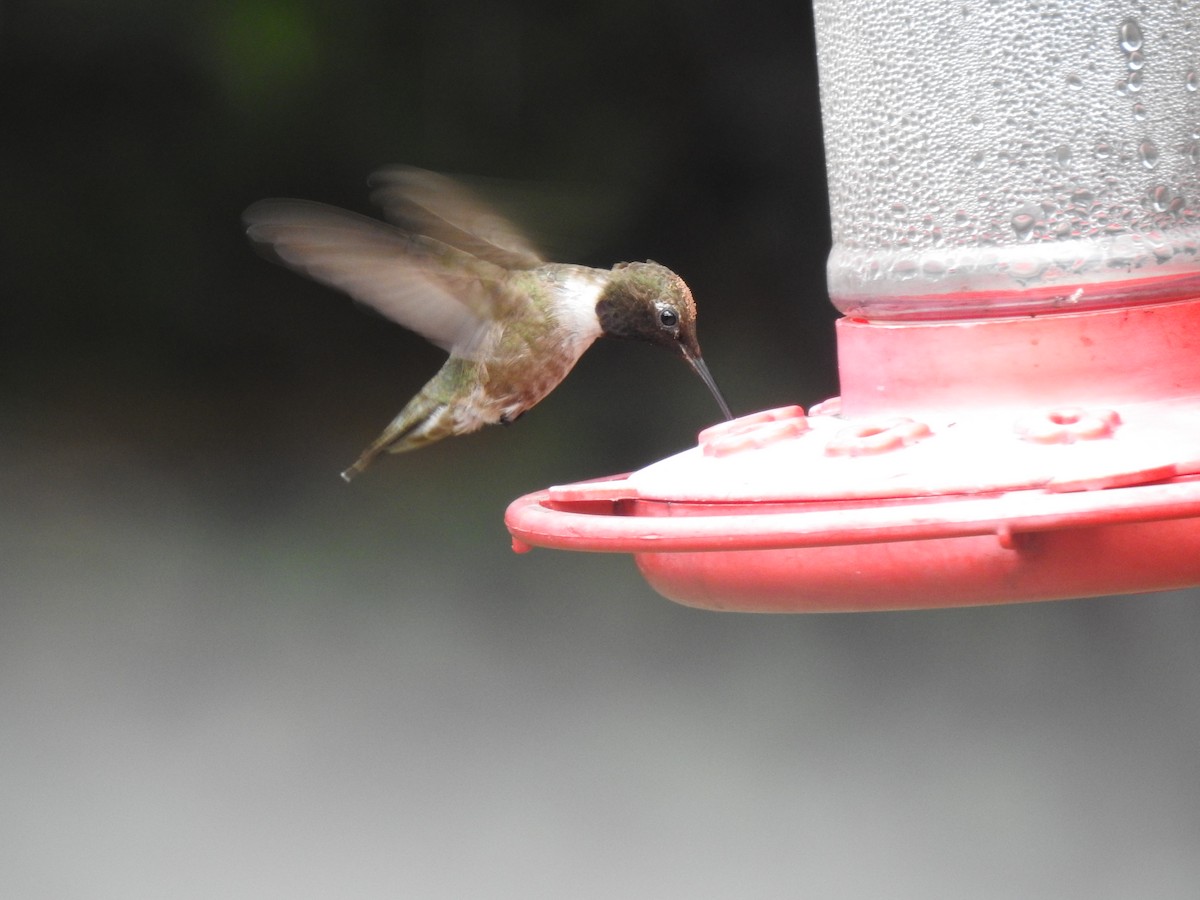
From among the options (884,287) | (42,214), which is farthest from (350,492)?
(884,287)

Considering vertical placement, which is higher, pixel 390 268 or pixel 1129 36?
pixel 1129 36

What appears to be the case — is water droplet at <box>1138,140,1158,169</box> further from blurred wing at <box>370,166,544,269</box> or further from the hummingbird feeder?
blurred wing at <box>370,166,544,269</box>

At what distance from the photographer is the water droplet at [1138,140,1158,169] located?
62.2 inches

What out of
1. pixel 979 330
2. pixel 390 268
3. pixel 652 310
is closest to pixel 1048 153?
pixel 979 330

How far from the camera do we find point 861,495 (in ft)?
4.32

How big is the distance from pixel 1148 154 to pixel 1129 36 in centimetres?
12

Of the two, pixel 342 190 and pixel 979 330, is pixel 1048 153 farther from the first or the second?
pixel 342 190

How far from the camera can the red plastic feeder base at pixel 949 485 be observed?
1.20 metres

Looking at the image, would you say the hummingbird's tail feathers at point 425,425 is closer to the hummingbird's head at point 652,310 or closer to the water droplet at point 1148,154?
the hummingbird's head at point 652,310

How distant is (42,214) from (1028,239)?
327cm

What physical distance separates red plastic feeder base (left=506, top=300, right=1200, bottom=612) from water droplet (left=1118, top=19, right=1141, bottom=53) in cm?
27

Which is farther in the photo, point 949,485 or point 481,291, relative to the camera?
point 481,291

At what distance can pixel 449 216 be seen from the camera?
8.63ft

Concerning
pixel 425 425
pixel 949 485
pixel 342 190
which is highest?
pixel 342 190
